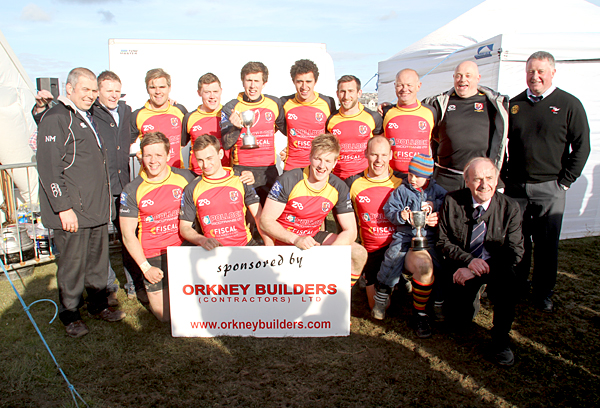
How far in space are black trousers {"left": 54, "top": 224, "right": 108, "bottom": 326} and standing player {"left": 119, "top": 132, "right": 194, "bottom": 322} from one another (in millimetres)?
334

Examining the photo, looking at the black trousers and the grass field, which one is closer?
the grass field

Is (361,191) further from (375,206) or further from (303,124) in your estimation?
(303,124)

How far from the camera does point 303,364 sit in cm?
299

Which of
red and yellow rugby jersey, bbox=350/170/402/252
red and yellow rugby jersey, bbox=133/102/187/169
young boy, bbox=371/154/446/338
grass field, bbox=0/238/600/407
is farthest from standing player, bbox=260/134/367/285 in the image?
red and yellow rugby jersey, bbox=133/102/187/169

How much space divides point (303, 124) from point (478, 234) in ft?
7.55

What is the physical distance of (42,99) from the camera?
379 centimetres

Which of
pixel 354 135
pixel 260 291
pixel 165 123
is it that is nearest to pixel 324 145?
pixel 354 135

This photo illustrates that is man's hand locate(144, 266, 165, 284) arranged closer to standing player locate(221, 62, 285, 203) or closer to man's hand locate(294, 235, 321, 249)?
man's hand locate(294, 235, 321, 249)

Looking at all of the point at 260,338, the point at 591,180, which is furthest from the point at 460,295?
the point at 591,180

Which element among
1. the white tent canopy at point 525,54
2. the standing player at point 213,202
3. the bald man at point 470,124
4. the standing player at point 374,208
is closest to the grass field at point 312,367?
the standing player at point 374,208

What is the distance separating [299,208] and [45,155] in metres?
2.28

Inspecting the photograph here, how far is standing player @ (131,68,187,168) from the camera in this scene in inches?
181

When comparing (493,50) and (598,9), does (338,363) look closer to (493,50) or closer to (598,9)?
(493,50)

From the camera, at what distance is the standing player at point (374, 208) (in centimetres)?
380
